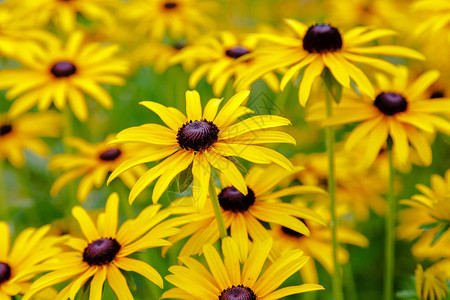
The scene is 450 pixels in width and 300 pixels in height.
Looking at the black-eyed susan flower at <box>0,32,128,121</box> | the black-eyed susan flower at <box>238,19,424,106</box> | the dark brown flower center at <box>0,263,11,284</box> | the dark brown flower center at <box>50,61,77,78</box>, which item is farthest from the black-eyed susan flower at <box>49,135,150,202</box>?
the black-eyed susan flower at <box>238,19,424,106</box>

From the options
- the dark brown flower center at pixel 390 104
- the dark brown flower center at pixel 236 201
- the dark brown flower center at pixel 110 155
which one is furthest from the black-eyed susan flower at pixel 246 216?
the dark brown flower center at pixel 110 155

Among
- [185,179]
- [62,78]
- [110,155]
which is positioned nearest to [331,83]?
[185,179]

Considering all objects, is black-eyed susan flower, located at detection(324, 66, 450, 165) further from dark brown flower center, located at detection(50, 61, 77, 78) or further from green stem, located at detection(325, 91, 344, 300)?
dark brown flower center, located at detection(50, 61, 77, 78)

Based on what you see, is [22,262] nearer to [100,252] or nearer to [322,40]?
[100,252]

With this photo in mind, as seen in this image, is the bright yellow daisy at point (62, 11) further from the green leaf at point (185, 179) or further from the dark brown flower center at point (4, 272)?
→ the green leaf at point (185, 179)

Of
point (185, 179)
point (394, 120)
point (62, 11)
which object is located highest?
point (62, 11)

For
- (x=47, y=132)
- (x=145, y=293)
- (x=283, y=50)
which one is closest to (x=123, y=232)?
(x=283, y=50)
